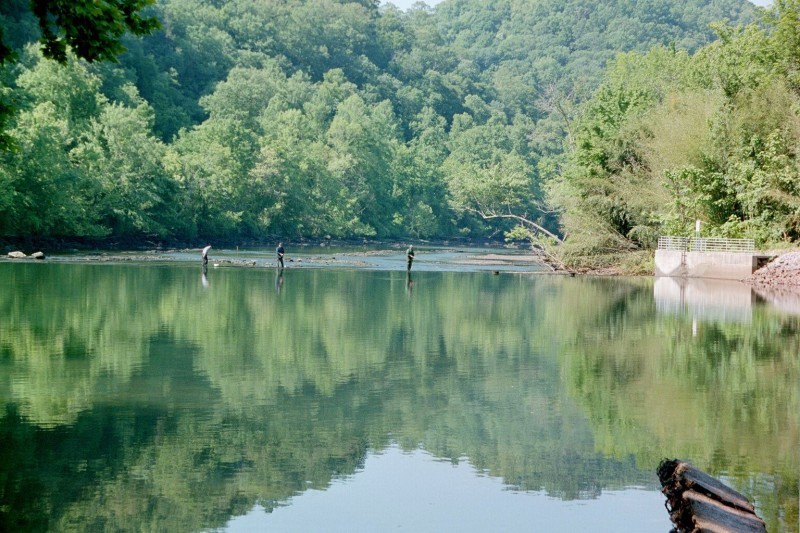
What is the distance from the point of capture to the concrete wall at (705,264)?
51.8 metres

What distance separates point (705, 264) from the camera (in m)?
54.5

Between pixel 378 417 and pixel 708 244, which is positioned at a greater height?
pixel 708 244

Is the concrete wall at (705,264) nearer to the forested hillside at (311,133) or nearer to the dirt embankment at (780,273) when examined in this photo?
the dirt embankment at (780,273)

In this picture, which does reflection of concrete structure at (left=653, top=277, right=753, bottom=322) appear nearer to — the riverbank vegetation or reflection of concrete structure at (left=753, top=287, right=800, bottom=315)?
reflection of concrete structure at (left=753, top=287, right=800, bottom=315)

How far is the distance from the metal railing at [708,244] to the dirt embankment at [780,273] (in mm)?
2946

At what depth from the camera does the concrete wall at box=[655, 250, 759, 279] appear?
51.8 meters

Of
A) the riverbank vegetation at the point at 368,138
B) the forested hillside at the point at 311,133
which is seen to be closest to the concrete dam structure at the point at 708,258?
the riverbank vegetation at the point at 368,138

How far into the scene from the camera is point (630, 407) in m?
17.1

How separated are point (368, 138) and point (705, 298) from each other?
9158 cm

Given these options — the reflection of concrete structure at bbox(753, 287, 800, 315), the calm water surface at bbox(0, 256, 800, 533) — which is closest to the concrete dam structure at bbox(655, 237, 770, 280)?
the reflection of concrete structure at bbox(753, 287, 800, 315)

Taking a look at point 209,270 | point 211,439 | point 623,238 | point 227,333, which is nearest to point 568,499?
point 211,439

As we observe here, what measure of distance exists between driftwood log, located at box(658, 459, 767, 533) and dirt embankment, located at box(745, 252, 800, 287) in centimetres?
3973

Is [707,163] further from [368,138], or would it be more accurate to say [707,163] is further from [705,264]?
[368,138]

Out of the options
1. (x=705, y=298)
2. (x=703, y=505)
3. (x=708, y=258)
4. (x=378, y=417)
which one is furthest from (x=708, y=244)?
(x=703, y=505)
